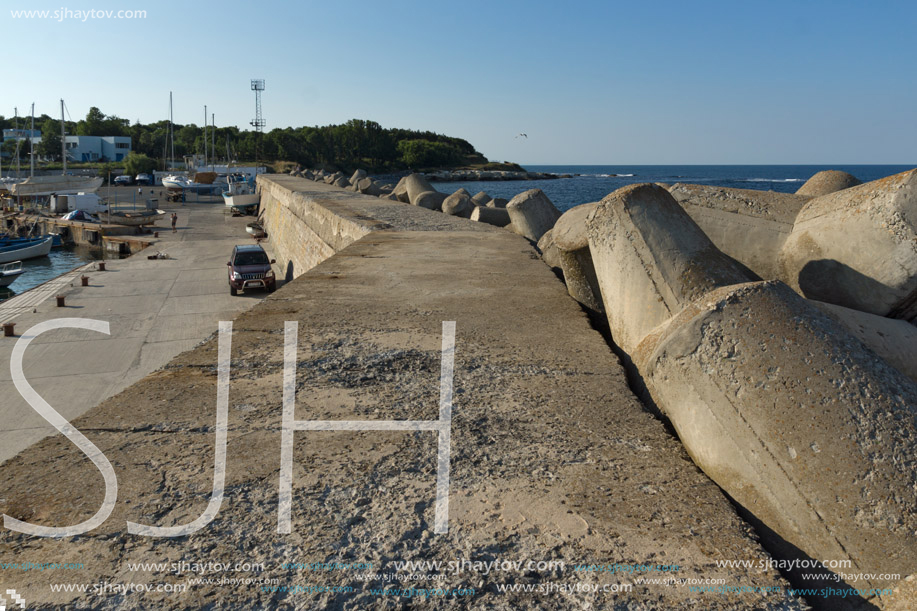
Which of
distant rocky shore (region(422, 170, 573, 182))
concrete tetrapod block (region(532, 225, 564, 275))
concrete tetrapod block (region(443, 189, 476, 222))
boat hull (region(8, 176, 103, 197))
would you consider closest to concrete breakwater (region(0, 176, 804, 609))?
concrete tetrapod block (region(532, 225, 564, 275))

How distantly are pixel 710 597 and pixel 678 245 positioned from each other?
214cm

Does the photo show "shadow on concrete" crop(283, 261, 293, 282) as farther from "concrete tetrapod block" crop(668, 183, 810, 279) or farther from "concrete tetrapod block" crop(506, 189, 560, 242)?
"concrete tetrapod block" crop(668, 183, 810, 279)

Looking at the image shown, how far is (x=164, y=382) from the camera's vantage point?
307cm

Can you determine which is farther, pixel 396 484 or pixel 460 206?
pixel 460 206

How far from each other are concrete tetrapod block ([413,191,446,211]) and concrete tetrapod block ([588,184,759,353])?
11.5m

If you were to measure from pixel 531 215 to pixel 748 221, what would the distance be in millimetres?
4721

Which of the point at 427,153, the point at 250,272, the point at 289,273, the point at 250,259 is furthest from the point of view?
the point at 427,153

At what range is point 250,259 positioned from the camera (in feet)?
54.6

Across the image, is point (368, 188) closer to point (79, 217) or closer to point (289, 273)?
point (289, 273)

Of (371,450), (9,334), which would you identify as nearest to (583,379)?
(371,450)

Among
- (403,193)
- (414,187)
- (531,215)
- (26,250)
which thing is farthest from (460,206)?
(26,250)

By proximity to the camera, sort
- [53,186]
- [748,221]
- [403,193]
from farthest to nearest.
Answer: [53,186] → [403,193] → [748,221]

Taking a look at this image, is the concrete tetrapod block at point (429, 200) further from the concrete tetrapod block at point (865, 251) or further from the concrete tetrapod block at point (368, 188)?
the concrete tetrapod block at point (865, 251)

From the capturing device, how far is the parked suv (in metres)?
16.2
